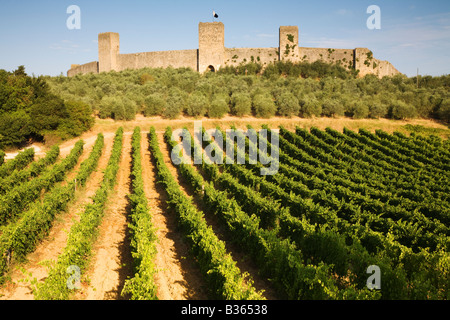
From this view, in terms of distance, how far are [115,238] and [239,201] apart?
4.79 metres

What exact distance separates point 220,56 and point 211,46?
5.38ft

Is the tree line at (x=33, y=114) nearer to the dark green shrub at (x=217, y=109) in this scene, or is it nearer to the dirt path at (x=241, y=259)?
the dark green shrub at (x=217, y=109)

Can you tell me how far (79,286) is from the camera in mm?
7648

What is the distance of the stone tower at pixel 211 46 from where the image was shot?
4319cm

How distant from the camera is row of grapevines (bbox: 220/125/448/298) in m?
6.89

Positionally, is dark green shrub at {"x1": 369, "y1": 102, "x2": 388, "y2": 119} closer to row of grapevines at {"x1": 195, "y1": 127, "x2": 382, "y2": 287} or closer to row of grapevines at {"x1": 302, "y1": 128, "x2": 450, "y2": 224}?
row of grapevines at {"x1": 302, "y1": 128, "x2": 450, "y2": 224}

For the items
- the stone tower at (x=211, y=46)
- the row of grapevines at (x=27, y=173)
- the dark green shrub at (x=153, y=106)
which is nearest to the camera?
the row of grapevines at (x=27, y=173)

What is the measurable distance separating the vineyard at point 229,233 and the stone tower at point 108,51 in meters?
31.6

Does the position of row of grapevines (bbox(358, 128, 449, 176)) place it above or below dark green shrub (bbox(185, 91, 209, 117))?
below

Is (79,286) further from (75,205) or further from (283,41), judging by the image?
(283,41)

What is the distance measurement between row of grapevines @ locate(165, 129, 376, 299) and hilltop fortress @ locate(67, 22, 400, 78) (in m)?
35.6

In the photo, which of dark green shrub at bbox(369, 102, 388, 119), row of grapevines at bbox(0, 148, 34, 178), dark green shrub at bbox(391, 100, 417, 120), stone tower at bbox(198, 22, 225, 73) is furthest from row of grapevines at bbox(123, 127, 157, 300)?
stone tower at bbox(198, 22, 225, 73)

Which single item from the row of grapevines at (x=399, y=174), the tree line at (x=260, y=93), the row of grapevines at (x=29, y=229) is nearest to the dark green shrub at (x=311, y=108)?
the tree line at (x=260, y=93)
